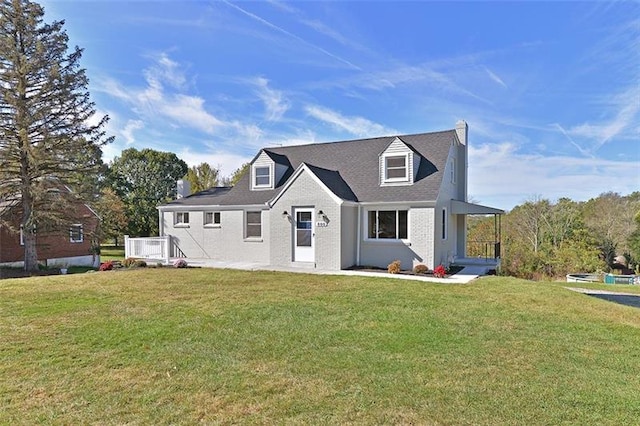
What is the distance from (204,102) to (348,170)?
10.5 m

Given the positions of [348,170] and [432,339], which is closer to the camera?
[432,339]

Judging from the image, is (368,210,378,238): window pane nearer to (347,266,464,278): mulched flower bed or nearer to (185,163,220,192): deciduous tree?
(347,266,464,278): mulched flower bed

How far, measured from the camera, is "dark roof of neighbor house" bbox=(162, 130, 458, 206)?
652 inches

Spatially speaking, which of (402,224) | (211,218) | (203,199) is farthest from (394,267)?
(203,199)

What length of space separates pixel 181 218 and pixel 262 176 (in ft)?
18.3

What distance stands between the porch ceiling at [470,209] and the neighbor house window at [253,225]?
33.0ft

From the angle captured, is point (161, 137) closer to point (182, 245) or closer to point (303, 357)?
point (182, 245)

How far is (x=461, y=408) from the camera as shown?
4.16 m

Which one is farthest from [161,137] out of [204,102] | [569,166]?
[569,166]

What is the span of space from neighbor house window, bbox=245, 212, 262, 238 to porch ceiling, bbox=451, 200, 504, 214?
33.0ft

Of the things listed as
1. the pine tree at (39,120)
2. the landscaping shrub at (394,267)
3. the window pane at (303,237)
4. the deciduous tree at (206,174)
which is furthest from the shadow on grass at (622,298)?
the deciduous tree at (206,174)

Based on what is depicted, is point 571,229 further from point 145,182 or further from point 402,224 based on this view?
point 145,182

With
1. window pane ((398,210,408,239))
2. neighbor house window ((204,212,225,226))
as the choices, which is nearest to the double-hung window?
neighbor house window ((204,212,225,226))

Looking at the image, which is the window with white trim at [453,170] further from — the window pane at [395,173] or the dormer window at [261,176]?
the dormer window at [261,176]
